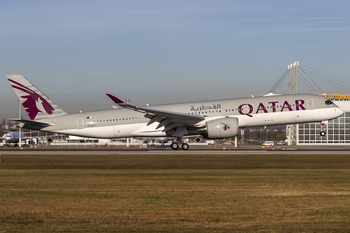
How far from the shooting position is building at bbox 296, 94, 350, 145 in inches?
3600

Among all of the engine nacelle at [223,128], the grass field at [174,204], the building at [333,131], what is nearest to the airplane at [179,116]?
the engine nacelle at [223,128]

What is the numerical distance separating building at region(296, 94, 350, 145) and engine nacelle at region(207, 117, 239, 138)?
56.4 meters

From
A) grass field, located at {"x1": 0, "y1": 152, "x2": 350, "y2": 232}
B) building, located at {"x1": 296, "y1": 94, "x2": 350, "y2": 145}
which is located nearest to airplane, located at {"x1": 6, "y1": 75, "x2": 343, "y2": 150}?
grass field, located at {"x1": 0, "y1": 152, "x2": 350, "y2": 232}

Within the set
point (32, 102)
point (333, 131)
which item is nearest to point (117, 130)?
point (32, 102)

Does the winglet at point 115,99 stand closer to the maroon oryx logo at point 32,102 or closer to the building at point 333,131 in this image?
the maroon oryx logo at point 32,102

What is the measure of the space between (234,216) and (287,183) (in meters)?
7.26

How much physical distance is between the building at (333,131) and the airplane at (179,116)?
50.9 m

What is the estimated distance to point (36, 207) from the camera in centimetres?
1188

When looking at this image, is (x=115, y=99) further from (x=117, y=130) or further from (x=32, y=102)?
(x=32, y=102)

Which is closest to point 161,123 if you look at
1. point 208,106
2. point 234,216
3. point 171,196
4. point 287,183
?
point 208,106

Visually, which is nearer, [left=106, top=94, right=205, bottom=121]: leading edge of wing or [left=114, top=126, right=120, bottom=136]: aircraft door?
[left=106, top=94, right=205, bottom=121]: leading edge of wing

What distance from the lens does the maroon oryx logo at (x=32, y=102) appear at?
148ft

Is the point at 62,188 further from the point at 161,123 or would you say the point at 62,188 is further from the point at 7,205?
the point at 161,123

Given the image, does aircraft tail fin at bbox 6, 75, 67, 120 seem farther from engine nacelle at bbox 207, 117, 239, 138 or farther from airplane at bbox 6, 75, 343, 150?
engine nacelle at bbox 207, 117, 239, 138
